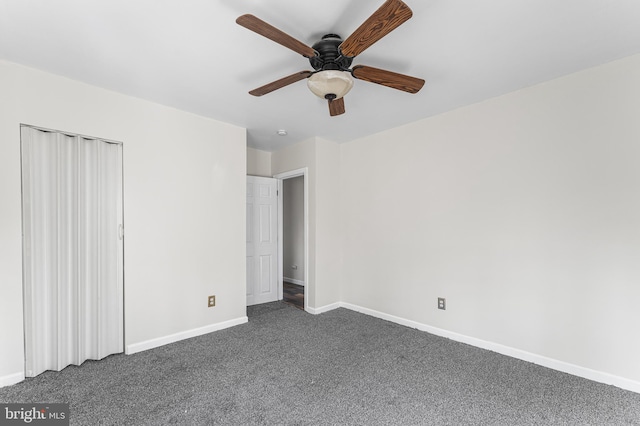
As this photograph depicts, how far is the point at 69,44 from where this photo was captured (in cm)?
197

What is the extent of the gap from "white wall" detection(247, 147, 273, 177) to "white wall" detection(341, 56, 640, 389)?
1.82 meters

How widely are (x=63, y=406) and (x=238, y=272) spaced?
1.82 meters

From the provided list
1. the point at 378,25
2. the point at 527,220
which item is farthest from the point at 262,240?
the point at 378,25

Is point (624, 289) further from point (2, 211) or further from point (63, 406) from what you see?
point (2, 211)

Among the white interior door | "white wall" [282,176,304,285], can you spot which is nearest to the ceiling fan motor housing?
the white interior door

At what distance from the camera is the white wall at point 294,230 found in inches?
221

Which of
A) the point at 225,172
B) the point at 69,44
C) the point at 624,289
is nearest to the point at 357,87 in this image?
the point at 225,172

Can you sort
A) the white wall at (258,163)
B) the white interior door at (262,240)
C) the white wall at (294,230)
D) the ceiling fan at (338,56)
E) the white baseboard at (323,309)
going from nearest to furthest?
the ceiling fan at (338,56)
the white baseboard at (323,309)
the white interior door at (262,240)
the white wall at (258,163)
the white wall at (294,230)

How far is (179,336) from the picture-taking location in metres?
3.05

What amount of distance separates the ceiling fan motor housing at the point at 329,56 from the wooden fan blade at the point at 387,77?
9 centimetres

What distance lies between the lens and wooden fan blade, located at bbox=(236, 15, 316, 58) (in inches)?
54.7

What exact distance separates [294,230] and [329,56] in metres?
4.09

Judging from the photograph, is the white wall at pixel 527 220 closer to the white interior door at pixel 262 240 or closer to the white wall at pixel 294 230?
the white interior door at pixel 262 240
